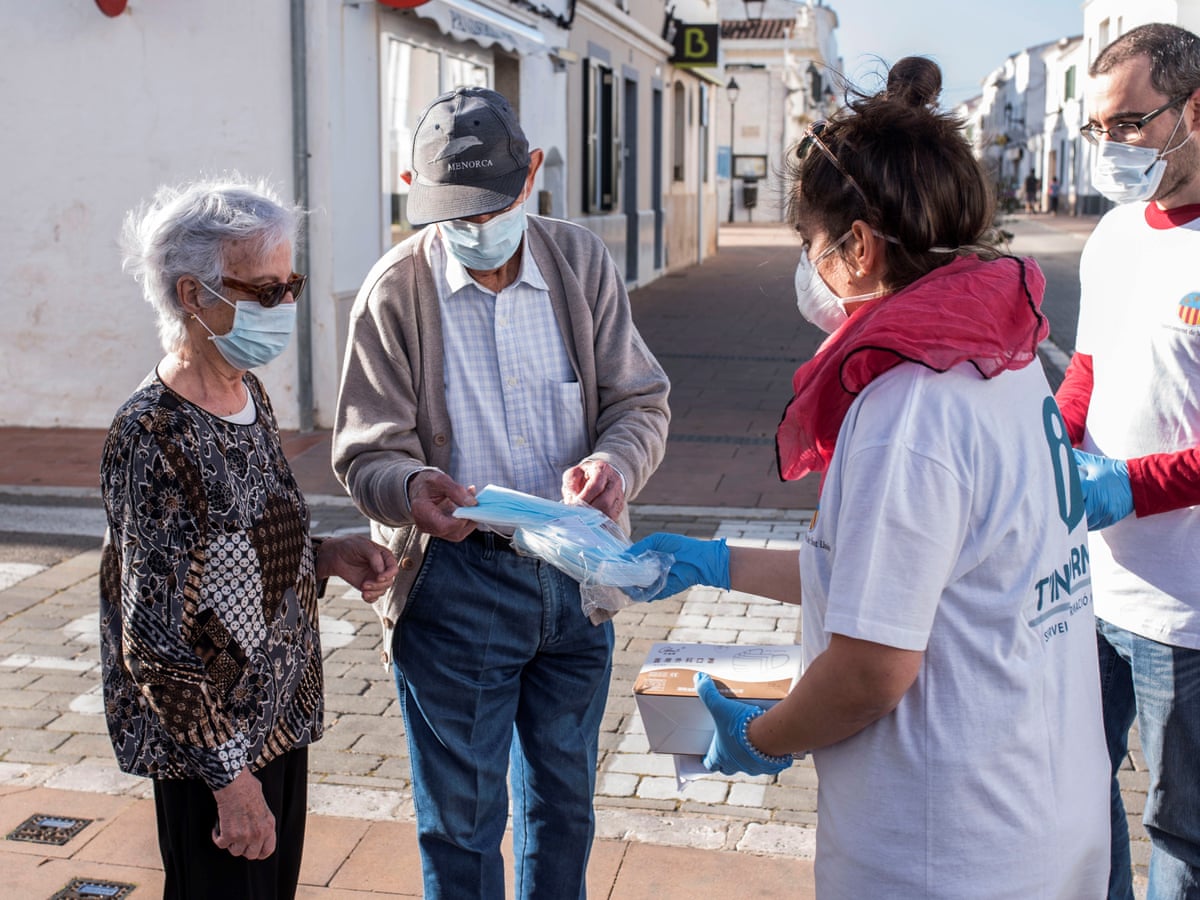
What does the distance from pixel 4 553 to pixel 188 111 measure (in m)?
3.82

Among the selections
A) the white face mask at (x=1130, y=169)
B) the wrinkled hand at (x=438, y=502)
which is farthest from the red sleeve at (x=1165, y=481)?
the wrinkled hand at (x=438, y=502)

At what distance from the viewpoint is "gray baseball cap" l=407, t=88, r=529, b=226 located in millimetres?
2545

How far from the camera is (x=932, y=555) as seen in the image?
1638 millimetres

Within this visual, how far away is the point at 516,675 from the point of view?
8.81 ft

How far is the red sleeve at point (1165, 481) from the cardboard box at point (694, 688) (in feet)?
2.41

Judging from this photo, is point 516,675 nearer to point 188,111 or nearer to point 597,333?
point 597,333

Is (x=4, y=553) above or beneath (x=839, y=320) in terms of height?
beneath

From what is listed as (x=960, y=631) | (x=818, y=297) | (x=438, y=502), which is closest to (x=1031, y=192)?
(x=438, y=502)

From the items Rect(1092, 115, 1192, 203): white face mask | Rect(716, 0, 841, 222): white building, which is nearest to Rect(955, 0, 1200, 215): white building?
Rect(716, 0, 841, 222): white building

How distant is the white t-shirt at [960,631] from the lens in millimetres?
1644

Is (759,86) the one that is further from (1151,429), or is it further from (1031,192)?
(1151,429)

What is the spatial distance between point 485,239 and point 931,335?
117 cm

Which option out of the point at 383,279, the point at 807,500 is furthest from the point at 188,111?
the point at 383,279

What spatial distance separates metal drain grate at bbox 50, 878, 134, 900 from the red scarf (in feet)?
7.64
